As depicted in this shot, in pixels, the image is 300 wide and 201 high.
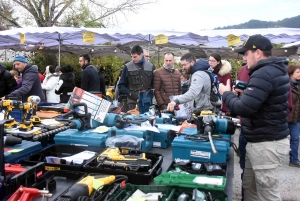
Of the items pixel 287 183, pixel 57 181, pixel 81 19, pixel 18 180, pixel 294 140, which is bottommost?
pixel 287 183

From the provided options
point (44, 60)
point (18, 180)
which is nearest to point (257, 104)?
point (18, 180)

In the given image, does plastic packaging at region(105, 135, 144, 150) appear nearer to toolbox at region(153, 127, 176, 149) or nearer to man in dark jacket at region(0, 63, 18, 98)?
toolbox at region(153, 127, 176, 149)

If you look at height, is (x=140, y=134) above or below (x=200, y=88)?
below

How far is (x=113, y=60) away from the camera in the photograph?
1567cm

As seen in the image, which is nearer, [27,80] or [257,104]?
[257,104]

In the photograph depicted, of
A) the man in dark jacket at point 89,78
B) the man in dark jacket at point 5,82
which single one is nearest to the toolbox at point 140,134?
the man in dark jacket at point 5,82

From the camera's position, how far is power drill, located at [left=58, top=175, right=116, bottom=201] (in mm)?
1416

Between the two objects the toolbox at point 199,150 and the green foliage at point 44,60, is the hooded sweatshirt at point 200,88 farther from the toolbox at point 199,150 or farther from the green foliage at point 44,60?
the green foliage at point 44,60

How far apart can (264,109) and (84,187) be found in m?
1.37

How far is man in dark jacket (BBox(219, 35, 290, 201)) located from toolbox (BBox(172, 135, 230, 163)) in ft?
0.98

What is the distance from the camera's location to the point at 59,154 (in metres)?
2.19

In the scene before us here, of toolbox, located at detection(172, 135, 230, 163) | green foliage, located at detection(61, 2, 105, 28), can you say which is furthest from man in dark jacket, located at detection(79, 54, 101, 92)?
green foliage, located at detection(61, 2, 105, 28)

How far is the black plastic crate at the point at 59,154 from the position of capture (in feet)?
6.06

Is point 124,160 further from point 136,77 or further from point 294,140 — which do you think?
point 294,140
